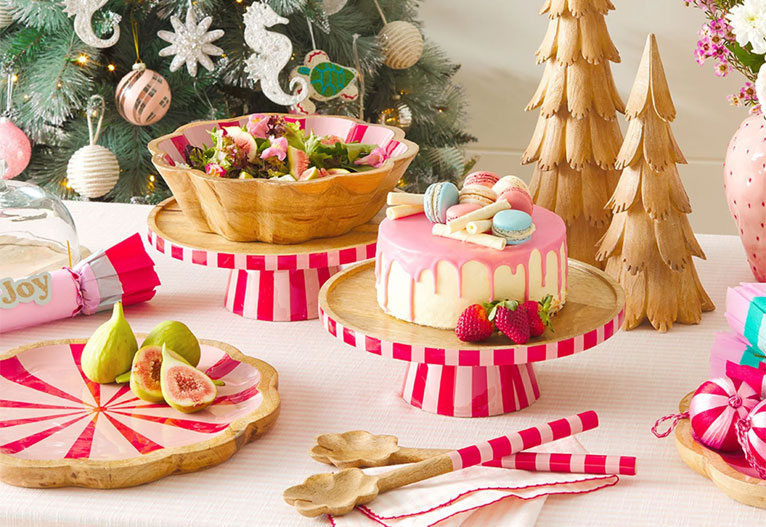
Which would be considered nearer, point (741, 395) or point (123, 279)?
point (741, 395)

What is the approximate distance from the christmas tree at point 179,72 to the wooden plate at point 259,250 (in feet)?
3.98

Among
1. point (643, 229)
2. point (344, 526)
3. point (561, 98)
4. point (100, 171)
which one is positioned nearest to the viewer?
point (344, 526)

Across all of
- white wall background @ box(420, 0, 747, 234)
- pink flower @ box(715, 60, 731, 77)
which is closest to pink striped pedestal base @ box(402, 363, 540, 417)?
pink flower @ box(715, 60, 731, 77)

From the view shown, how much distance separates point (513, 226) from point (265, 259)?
37cm

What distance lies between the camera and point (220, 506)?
1.00 metres

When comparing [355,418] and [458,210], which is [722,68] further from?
[355,418]

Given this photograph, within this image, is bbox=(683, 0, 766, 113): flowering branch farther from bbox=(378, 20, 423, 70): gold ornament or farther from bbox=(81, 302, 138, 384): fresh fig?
bbox=(378, 20, 423, 70): gold ornament

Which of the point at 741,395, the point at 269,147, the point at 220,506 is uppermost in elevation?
the point at 269,147

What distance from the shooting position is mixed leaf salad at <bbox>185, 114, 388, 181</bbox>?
4.61 ft

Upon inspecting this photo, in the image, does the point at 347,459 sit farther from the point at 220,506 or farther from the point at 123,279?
the point at 123,279

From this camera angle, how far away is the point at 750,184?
4.76 feet

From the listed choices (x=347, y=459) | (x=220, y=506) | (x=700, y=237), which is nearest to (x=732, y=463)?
(x=347, y=459)

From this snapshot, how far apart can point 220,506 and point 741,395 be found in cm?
56

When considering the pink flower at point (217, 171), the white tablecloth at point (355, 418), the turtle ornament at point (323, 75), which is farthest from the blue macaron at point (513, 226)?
the turtle ornament at point (323, 75)
